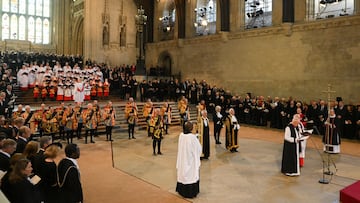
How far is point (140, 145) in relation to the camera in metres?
12.3

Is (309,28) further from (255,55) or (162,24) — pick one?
(162,24)

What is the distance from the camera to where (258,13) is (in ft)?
64.2

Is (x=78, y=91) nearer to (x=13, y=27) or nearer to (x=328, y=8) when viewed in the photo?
(x=328, y=8)

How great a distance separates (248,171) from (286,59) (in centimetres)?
1062

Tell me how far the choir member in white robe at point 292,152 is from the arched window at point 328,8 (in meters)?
10.1

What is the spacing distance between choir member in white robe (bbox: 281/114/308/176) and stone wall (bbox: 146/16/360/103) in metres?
8.17

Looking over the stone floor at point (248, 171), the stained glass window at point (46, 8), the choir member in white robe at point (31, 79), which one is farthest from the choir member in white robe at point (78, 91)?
the stained glass window at point (46, 8)

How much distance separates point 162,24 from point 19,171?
82.8ft

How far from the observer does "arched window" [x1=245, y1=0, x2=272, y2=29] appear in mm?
19484

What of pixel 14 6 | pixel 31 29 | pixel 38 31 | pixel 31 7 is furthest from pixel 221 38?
pixel 14 6

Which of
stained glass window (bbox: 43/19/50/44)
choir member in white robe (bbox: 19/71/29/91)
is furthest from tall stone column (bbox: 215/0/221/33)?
stained glass window (bbox: 43/19/50/44)

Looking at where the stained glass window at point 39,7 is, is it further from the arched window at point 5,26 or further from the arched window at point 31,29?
the arched window at point 5,26

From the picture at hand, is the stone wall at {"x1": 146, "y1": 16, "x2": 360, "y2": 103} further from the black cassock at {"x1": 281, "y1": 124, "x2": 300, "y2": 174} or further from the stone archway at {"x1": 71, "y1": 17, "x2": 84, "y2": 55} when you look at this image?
the stone archway at {"x1": 71, "y1": 17, "x2": 84, "y2": 55}

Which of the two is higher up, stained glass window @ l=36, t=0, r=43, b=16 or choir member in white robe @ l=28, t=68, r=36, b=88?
stained glass window @ l=36, t=0, r=43, b=16
